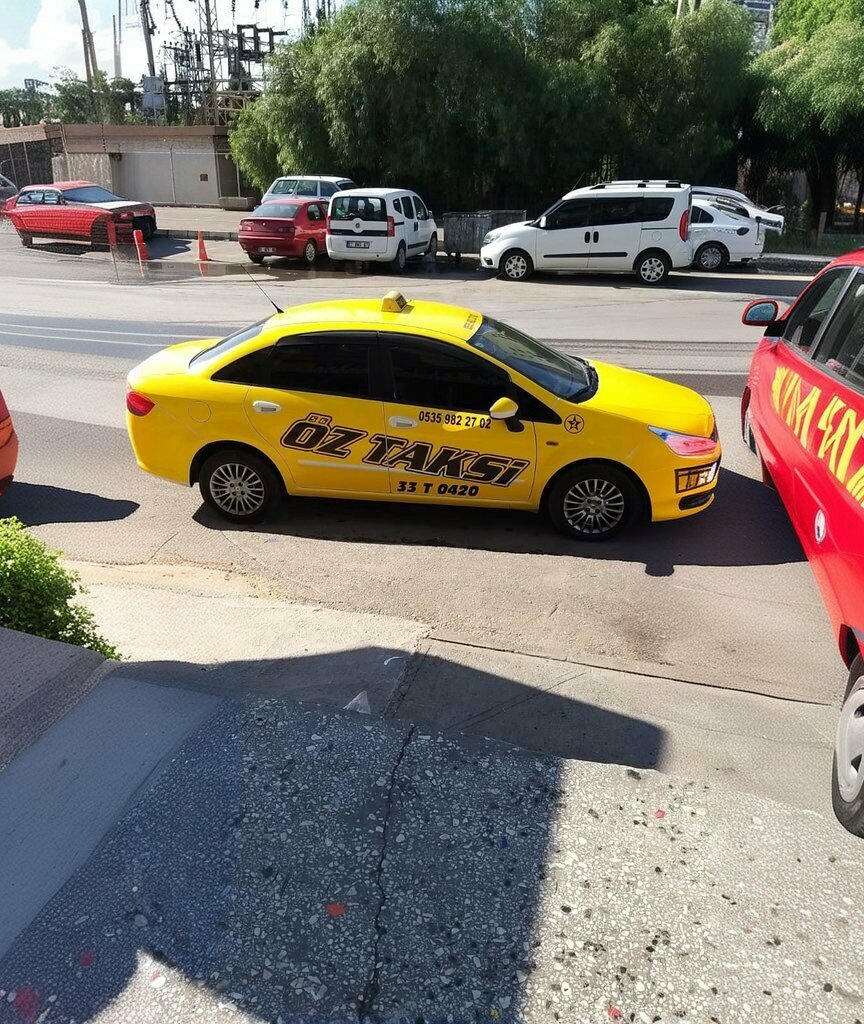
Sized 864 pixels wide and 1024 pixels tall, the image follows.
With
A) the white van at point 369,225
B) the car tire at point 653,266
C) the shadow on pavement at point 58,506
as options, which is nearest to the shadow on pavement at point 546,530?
the shadow on pavement at point 58,506

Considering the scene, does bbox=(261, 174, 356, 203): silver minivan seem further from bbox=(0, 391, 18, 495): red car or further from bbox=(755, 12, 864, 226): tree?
bbox=(0, 391, 18, 495): red car

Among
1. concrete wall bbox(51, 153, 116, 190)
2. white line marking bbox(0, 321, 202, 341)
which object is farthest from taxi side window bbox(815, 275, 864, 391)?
concrete wall bbox(51, 153, 116, 190)

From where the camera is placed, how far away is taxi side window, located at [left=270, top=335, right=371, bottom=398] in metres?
6.50

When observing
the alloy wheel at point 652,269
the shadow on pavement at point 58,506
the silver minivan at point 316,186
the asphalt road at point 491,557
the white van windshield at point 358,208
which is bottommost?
the asphalt road at point 491,557

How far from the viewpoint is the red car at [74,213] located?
A: 25641mm

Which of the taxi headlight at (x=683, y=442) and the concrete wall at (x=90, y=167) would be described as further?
the concrete wall at (x=90, y=167)

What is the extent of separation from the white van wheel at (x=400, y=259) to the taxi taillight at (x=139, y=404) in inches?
593

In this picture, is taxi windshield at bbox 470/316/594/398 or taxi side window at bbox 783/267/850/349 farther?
taxi windshield at bbox 470/316/594/398

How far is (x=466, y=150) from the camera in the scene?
Answer: 2706 centimetres

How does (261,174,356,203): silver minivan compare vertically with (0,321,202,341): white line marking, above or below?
above

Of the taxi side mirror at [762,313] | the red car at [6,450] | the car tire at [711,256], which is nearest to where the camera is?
the taxi side mirror at [762,313]

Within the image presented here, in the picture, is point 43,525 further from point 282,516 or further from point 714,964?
point 714,964

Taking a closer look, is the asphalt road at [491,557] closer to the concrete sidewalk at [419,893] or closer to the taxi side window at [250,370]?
the taxi side window at [250,370]

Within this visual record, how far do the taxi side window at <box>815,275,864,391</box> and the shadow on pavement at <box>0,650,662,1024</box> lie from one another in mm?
2460
